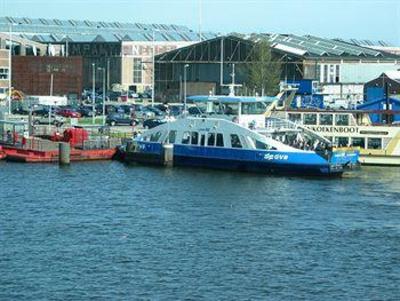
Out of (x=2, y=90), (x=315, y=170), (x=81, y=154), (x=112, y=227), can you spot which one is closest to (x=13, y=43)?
(x=2, y=90)

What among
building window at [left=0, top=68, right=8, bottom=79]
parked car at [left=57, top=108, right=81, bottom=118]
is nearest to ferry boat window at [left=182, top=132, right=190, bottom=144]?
parked car at [left=57, top=108, right=81, bottom=118]

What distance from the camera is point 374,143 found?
4378 centimetres

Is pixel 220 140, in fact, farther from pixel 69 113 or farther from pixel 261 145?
pixel 69 113

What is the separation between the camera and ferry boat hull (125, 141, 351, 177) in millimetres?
39406

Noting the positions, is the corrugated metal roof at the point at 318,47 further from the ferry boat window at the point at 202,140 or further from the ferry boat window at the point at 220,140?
the ferry boat window at the point at 220,140

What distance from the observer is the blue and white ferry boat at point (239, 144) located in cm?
3959

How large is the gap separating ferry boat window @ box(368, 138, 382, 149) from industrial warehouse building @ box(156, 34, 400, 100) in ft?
70.3

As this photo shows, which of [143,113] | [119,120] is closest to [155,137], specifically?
[119,120]

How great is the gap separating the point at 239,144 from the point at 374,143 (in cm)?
618

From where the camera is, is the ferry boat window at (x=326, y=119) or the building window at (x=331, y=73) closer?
the ferry boat window at (x=326, y=119)

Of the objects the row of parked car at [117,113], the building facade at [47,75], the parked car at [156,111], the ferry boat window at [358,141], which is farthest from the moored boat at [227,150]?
the building facade at [47,75]

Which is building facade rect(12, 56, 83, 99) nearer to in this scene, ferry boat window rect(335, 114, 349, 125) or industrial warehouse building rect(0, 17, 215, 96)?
industrial warehouse building rect(0, 17, 215, 96)

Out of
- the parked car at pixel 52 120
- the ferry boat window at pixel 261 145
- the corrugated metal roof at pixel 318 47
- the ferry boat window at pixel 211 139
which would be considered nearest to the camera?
the ferry boat window at pixel 261 145

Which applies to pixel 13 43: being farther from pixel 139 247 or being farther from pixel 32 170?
pixel 139 247
